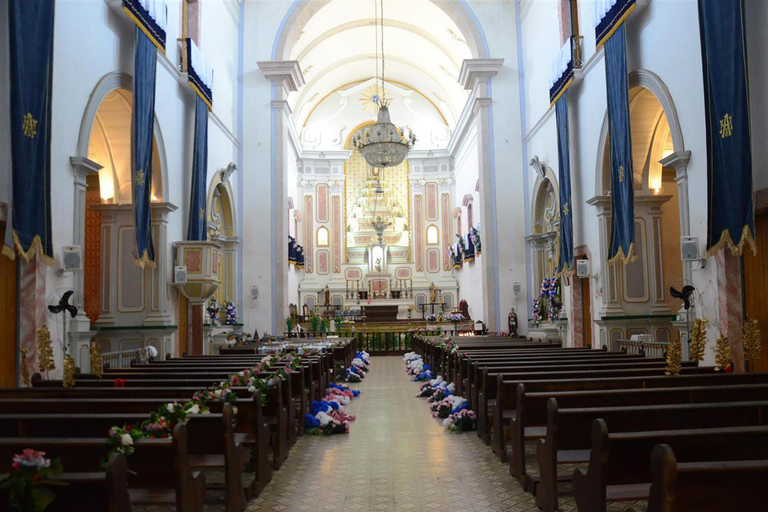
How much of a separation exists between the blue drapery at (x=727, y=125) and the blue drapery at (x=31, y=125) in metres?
7.68

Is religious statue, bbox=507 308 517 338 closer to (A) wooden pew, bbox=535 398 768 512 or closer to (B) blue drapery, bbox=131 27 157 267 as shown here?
(B) blue drapery, bbox=131 27 157 267

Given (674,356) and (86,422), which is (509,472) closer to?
(674,356)

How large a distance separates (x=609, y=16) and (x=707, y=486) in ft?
33.9

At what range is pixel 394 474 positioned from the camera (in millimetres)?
5555

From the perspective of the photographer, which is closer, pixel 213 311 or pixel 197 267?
pixel 197 267

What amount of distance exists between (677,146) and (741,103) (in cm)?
211

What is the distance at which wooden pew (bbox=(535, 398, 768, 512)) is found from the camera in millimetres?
3980

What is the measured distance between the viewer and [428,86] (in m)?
29.0

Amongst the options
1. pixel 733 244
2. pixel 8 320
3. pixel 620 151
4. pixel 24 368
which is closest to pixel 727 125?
pixel 733 244

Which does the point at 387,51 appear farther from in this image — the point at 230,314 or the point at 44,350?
the point at 44,350

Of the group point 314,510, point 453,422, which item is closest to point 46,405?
point 314,510

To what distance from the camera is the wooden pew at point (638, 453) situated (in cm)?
323

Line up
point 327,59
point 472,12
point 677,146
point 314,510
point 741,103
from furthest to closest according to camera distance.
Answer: point 327,59, point 472,12, point 677,146, point 741,103, point 314,510

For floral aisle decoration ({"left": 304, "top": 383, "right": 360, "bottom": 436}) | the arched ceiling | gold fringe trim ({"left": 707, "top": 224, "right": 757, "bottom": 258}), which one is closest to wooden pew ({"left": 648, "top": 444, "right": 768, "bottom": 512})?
floral aisle decoration ({"left": 304, "top": 383, "right": 360, "bottom": 436})
